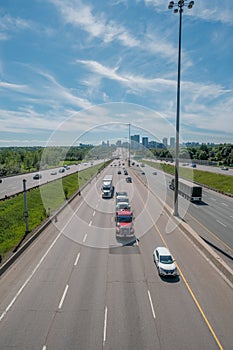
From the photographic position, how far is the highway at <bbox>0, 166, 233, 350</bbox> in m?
10.5

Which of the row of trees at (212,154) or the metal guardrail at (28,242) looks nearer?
the metal guardrail at (28,242)

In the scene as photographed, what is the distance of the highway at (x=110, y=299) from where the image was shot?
34.4ft

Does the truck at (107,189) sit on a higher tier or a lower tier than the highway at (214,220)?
higher

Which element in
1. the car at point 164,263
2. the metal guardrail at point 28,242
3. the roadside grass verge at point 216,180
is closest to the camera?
the car at point 164,263

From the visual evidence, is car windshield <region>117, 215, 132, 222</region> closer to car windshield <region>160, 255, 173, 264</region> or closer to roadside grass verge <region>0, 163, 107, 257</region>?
car windshield <region>160, 255, 173, 264</region>

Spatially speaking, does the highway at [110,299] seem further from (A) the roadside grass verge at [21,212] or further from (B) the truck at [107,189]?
(B) the truck at [107,189]

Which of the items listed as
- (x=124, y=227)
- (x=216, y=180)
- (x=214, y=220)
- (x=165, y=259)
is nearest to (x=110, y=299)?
(x=165, y=259)

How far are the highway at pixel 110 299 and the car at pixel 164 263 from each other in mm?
445

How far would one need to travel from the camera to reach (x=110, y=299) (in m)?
13.4

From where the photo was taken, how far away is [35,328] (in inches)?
436

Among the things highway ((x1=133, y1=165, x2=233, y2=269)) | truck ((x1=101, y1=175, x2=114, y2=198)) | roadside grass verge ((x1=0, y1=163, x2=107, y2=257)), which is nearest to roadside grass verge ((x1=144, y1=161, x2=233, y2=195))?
highway ((x1=133, y1=165, x2=233, y2=269))

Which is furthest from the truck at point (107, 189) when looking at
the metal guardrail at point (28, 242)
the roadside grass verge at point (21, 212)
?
the metal guardrail at point (28, 242)

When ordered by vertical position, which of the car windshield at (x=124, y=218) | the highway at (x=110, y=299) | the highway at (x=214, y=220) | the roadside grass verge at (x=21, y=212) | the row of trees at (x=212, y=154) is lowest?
the highway at (x=214, y=220)

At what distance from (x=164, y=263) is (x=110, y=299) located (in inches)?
184
